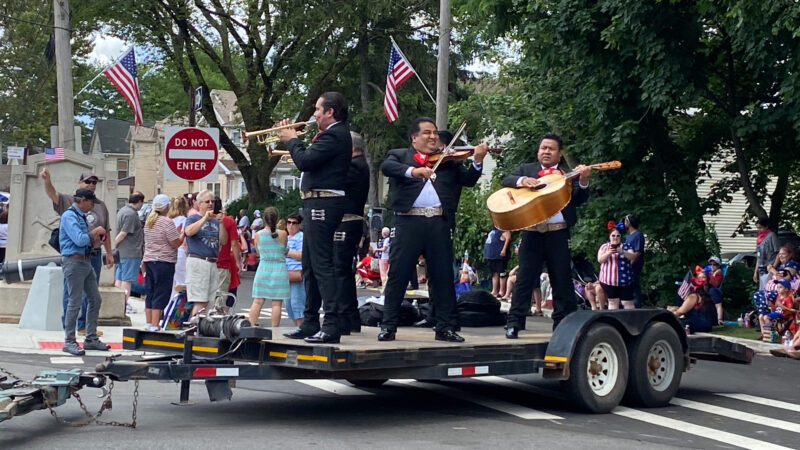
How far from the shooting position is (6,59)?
183 feet

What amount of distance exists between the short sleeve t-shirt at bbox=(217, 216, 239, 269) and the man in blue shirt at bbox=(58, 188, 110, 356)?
2.01 meters

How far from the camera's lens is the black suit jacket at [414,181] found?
9594mm

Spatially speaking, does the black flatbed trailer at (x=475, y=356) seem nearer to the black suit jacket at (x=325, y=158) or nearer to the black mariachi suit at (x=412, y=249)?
the black mariachi suit at (x=412, y=249)

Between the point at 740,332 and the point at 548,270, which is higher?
the point at 548,270

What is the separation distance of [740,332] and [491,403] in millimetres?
9034

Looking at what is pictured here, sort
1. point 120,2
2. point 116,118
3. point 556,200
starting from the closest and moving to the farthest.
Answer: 1. point 556,200
2. point 120,2
3. point 116,118

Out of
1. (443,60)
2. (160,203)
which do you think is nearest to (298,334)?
(160,203)

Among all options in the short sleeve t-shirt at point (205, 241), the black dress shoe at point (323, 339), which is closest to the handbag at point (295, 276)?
the short sleeve t-shirt at point (205, 241)

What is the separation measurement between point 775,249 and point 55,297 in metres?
11.1

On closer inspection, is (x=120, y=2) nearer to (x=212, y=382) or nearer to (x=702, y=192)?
(x=702, y=192)

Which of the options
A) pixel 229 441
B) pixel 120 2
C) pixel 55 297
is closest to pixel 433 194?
pixel 229 441

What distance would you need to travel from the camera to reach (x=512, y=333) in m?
10.2

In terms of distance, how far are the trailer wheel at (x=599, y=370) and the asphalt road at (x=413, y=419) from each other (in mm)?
160

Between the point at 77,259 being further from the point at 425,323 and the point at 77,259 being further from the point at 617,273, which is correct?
the point at 617,273
